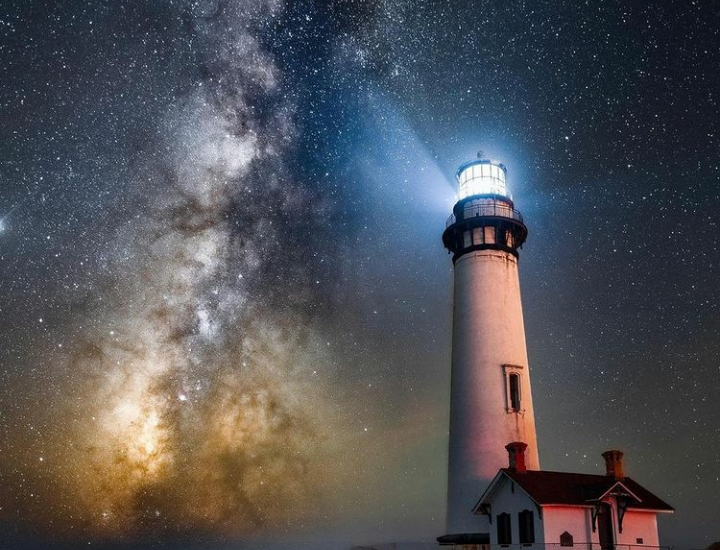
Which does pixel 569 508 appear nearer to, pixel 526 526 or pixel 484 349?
pixel 526 526

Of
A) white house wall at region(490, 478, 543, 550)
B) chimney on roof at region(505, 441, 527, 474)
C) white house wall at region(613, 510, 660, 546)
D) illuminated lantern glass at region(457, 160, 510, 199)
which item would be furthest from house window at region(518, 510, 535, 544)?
illuminated lantern glass at region(457, 160, 510, 199)

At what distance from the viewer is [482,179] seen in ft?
110

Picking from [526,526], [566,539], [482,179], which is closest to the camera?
[566,539]

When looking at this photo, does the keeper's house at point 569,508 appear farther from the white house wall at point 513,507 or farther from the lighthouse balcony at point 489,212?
the lighthouse balcony at point 489,212

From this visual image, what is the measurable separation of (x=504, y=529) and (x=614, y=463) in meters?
4.89

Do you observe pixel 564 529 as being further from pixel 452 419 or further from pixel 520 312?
pixel 520 312

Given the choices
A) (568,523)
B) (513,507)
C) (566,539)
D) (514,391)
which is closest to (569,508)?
(568,523)

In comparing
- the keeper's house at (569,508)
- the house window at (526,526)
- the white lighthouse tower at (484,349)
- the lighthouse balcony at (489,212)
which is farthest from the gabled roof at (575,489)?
the lighthouse balcony at (489,212)

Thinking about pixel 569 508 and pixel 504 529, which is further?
pixel 504 529

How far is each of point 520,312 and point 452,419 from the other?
5.67 meters

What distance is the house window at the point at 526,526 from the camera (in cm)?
2366

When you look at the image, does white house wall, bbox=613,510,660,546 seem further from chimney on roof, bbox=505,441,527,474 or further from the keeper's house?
chimney on roof, bbox=505,441,527,474

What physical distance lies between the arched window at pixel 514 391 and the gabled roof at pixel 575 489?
3771 mm

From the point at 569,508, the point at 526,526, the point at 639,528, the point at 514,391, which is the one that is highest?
the point at 514,391
